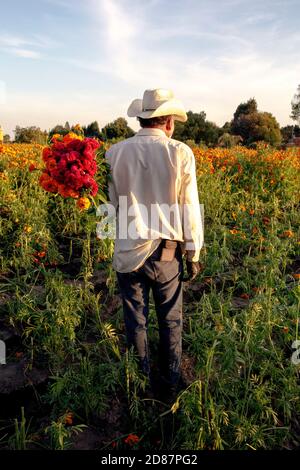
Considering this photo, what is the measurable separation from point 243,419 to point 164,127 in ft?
5.27

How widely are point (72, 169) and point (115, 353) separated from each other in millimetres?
1222

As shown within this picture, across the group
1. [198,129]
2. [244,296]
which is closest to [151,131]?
[244,296]

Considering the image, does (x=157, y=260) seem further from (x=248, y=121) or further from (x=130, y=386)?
(x=248, y=121)

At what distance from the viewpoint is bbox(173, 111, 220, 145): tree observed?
22641 mm

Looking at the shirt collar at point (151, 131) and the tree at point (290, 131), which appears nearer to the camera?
the shirt collar at point (151, 131)

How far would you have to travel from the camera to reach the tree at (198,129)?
74.3ft

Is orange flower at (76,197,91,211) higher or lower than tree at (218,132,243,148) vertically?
lower

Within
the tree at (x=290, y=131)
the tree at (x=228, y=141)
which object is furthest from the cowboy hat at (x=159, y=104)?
the tree at (x=290, y=131)

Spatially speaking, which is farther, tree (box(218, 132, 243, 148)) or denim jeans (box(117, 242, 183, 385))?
tree (box(218, 132, 243, 148))

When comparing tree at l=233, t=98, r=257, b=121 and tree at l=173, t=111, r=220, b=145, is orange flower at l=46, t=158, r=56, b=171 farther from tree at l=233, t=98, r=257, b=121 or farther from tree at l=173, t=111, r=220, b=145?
tree at l=233, t=98, r=257, b=121

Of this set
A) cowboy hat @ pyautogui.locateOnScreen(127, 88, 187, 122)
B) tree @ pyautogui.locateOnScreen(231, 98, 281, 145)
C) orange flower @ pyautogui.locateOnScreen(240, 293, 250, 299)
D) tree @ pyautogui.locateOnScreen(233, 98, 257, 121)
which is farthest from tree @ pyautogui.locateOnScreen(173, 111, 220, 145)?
cowboy hat @ pyautogui.locateOnScreen(127, 88, 187, 122)

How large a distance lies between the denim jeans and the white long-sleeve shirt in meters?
0.08

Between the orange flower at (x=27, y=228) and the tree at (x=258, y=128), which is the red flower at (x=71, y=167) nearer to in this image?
the orange flower at (x=27, y=228)

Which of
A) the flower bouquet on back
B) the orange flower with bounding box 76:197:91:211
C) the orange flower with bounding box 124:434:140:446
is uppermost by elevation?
the flower bouquet on back
